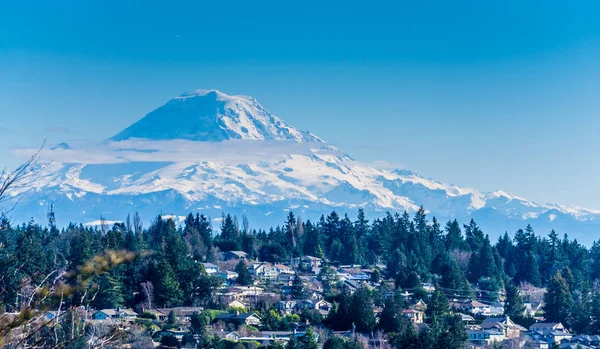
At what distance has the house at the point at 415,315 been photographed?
40000mm

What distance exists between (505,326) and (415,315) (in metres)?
4.26

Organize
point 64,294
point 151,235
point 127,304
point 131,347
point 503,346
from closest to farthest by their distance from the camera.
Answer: point 64,294 → point 131,347 → point 503,346 → point 127,304 → point 151,235

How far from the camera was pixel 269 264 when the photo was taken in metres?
56.6

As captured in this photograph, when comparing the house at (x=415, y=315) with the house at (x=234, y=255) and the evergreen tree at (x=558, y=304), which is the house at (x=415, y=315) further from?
the house at (x=234, y=255)

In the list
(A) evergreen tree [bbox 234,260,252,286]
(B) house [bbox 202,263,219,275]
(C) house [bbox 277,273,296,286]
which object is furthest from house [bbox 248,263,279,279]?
(A) evergreen tree [bbox 234,260,252,286]

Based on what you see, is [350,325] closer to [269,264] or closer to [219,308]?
[219,308]

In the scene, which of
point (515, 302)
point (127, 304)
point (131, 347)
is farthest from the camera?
point (515, 302)

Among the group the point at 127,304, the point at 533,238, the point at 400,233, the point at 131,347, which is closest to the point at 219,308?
the point at 127,304

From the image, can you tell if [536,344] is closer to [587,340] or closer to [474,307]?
[587,340]

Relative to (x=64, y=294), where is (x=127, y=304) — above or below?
below

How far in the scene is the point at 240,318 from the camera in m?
37.4

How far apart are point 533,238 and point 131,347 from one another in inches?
1588

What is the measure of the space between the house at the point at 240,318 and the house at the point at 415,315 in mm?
6713

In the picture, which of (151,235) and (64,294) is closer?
(64,294)
